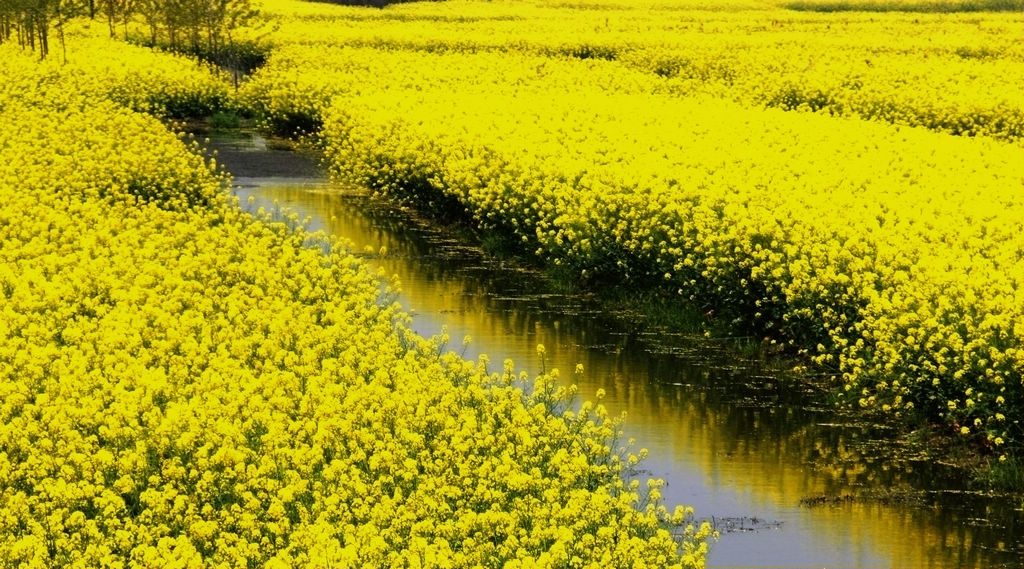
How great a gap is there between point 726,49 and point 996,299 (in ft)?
116

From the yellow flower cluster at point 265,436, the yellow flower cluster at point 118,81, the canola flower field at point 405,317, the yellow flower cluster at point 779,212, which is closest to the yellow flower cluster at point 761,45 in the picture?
the canola flower field at point 405,317

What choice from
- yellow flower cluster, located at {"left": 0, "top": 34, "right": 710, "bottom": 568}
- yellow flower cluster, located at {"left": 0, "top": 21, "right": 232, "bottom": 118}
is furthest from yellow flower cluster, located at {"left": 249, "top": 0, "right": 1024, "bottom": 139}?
yellow flower cluster, located at {"left": 0, "top": 34, "right": 710, "bottom": 568}

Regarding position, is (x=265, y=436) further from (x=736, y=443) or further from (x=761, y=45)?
(x=761, y=45)

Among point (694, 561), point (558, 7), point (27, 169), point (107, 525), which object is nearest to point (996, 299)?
point (694, 561)

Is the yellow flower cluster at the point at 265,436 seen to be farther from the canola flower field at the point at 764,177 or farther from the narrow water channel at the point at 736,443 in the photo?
the canola flower field at the point at 764,177

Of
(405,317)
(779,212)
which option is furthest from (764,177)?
(405,317)

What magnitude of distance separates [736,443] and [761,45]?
3715 cm

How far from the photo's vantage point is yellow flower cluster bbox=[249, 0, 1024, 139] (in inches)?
1280

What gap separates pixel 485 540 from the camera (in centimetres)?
880

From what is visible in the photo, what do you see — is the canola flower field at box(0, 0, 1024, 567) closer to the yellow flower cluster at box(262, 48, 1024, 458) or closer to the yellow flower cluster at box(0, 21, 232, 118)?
the yellow flower cluster at box(262, 48, 1024, 458)

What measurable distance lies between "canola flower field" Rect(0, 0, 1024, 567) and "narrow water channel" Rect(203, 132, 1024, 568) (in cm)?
46

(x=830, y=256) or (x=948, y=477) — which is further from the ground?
(x=830, y=256)

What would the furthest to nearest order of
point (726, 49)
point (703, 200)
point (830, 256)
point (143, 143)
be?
point (726, 49), point (143, 143), point (703, 200), point (830, 256)

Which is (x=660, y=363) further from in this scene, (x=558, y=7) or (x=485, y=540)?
(x=558, y=7)
